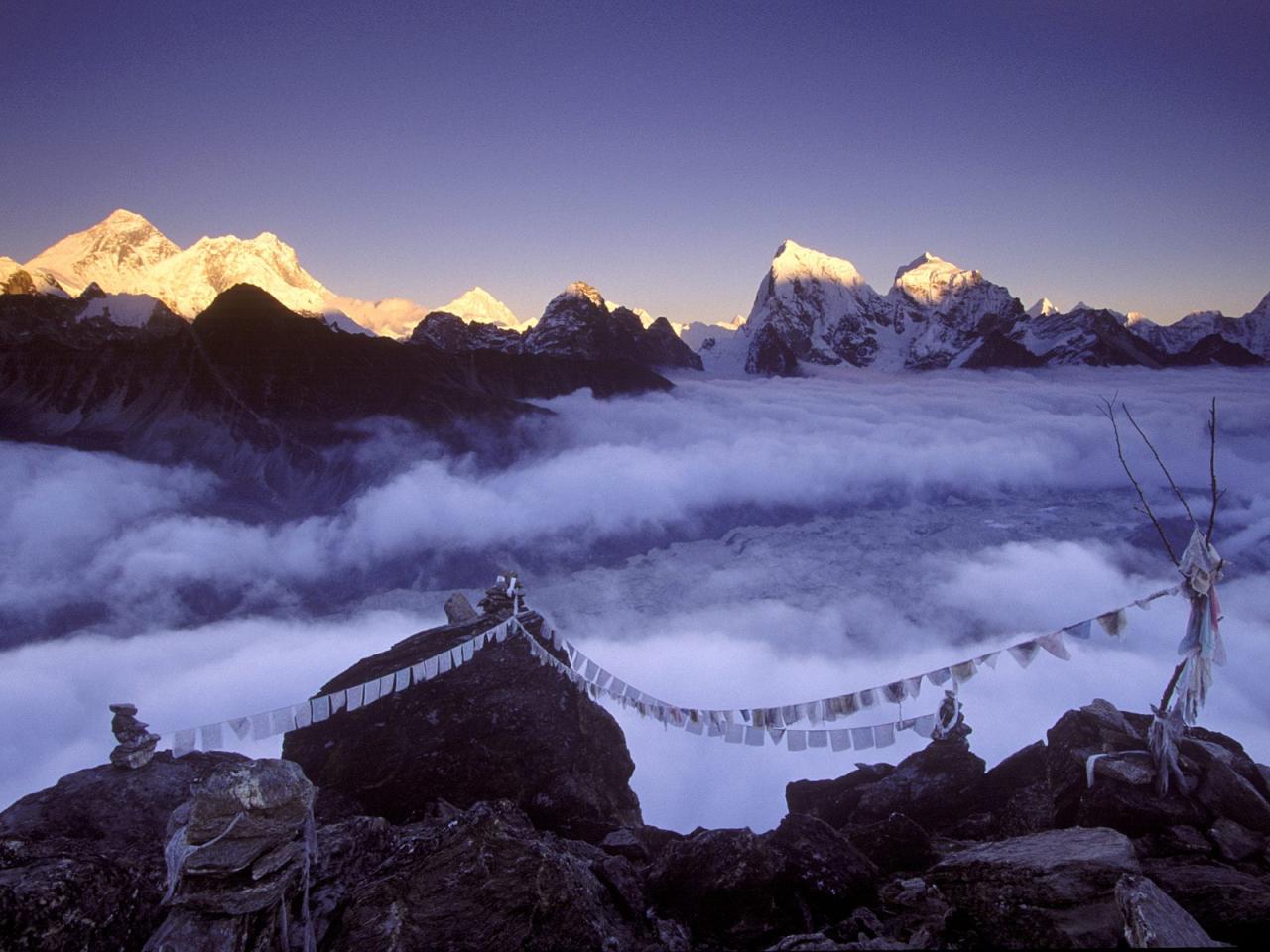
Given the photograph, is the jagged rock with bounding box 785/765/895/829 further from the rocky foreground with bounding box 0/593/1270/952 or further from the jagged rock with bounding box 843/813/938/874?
the jagged rock with bounding box 843/813/938/874

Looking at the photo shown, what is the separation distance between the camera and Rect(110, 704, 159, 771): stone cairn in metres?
14.5

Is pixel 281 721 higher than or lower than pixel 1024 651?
lower

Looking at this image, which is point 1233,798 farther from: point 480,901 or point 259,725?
point 259,725

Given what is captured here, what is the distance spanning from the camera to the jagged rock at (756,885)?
10039 millimetres

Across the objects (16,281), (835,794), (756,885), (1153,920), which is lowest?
(835,794)

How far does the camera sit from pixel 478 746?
1741 cm

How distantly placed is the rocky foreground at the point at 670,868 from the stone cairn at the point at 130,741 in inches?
11.7

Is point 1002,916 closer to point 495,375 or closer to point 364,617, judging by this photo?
point 364,617

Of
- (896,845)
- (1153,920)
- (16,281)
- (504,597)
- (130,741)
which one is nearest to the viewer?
(1153,920)

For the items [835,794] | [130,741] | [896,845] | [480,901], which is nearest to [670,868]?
[480,901]

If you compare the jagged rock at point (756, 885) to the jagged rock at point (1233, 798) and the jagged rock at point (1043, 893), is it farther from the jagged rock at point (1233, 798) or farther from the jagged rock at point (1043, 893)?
the jagged rock at point (1233, 798)

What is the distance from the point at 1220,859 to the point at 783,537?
496 feet

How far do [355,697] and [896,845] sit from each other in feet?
45.5

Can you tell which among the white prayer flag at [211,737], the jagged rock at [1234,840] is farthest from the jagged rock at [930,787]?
the white prayer flag at [211,737]
